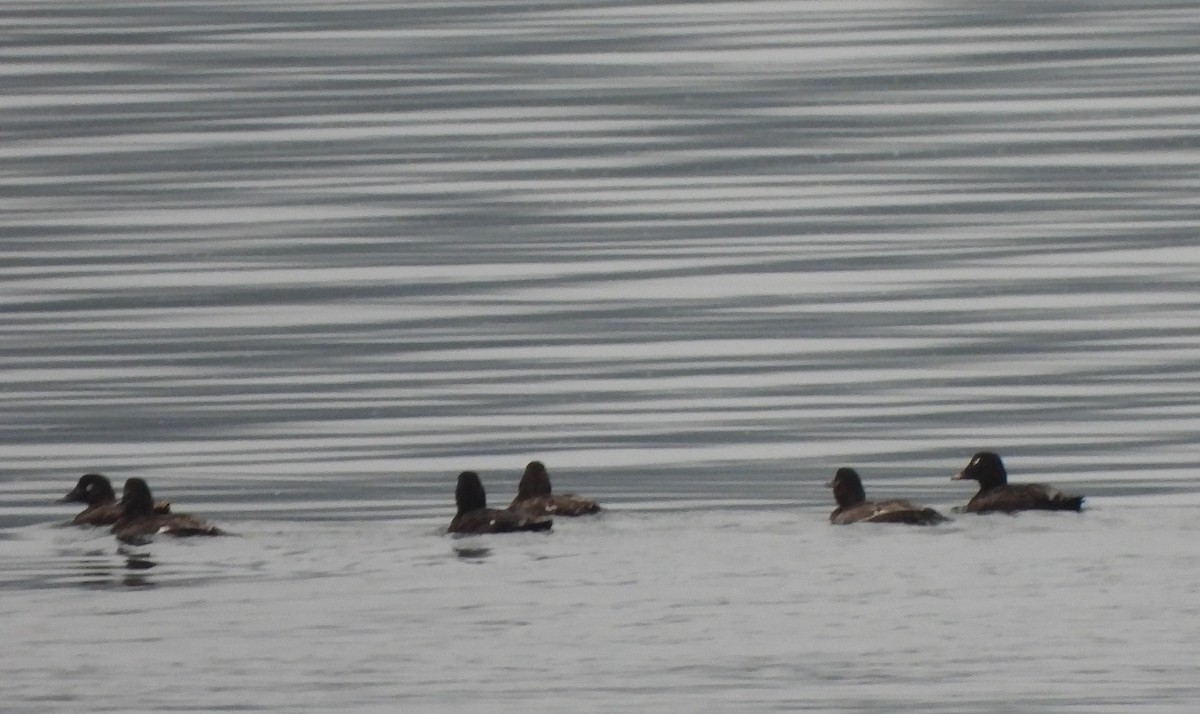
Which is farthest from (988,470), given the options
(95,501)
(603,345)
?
(603,345)

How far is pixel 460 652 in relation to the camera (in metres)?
15.0

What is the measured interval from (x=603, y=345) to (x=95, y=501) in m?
9.62

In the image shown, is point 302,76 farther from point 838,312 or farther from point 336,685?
point 336,685

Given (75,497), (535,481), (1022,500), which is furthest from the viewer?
(75,497)

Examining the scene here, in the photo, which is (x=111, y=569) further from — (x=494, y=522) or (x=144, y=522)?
(x=494, y=522)

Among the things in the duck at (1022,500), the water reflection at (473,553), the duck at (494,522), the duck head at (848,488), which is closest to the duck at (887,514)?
the duck head at (848,488)

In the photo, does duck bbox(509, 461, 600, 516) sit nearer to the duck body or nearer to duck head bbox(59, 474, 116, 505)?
the duck body

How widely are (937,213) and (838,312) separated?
7.48 m

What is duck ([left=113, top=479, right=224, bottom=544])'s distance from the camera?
62.3 ft

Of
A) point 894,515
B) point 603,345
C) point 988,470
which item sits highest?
point 603,345

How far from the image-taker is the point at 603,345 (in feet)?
100

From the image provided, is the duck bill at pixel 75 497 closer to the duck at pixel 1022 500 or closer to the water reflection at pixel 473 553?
the water reflection at pixel 473 553

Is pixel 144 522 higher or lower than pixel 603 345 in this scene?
lower

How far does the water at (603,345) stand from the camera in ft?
Result: 49.8
